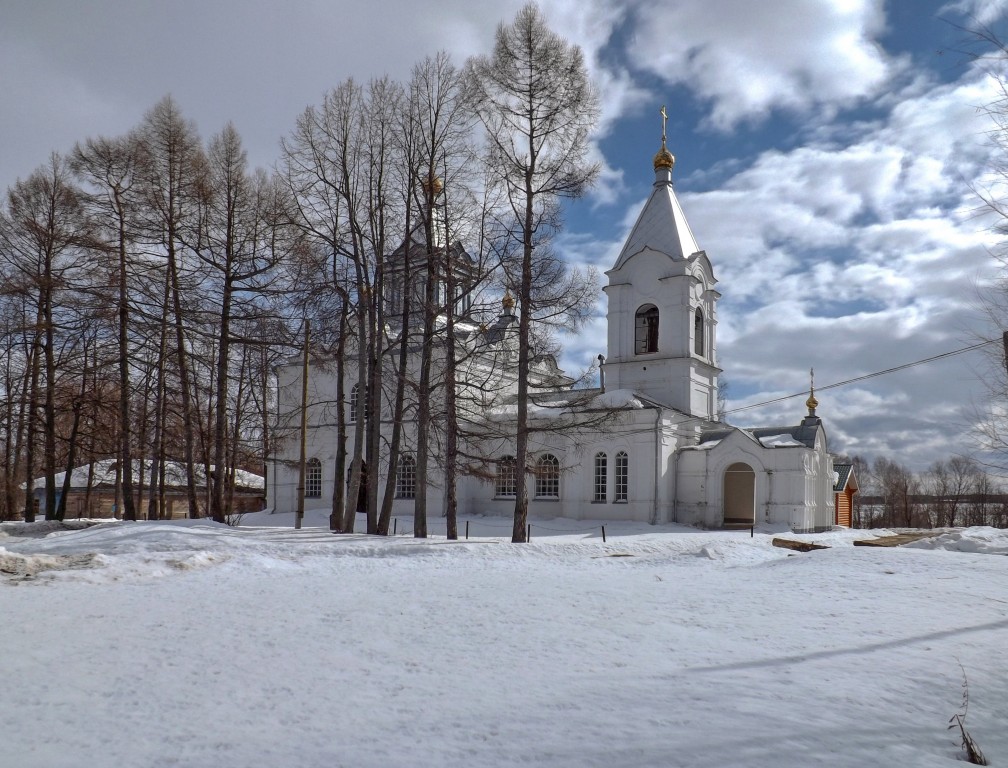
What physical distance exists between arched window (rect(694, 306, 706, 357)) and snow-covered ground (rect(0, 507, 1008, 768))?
18.3 m

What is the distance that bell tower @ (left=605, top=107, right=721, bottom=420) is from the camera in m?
31.0

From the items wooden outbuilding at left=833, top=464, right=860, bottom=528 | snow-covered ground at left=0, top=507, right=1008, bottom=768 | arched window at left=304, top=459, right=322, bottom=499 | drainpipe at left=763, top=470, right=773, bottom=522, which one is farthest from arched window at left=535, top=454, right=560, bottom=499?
snow-covered ground at left=0, top=507, right=1008, bottom=768

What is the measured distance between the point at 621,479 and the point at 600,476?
79 centimetres

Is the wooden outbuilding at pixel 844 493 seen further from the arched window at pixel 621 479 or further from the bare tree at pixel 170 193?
the bare tree at pixel 170 193

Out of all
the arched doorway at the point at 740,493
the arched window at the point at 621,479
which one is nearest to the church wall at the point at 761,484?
the arched window at the point at 621,479

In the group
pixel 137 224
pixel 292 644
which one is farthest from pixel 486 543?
pixel 137 224

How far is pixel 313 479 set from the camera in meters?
33.8

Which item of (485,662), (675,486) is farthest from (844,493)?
(485,662)

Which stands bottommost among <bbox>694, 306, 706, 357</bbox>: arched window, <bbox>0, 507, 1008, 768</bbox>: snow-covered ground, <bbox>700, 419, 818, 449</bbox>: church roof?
<bbox>0, 507, 1008, 768</bbox>: snow-covered ground

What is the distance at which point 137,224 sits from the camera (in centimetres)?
2128

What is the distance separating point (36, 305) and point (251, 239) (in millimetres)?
6721

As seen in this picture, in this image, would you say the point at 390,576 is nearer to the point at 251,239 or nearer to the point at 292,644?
the point at 292,644

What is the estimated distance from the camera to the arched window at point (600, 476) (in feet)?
95.3

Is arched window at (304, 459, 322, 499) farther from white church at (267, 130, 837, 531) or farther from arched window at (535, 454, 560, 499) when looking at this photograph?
arched window at (535, 454, 560, 499)
